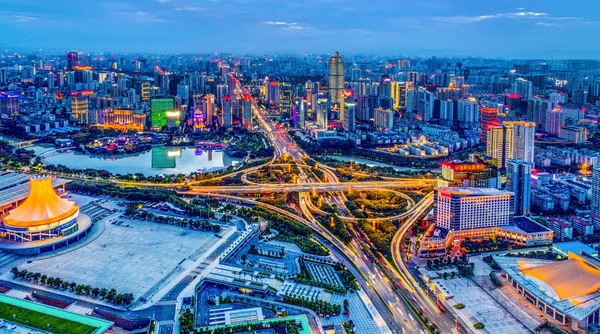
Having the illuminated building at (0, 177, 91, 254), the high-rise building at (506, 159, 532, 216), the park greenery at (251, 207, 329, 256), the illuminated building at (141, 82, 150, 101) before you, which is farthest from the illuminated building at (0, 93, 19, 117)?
the high-rise building at (506, 159, 532, 216)

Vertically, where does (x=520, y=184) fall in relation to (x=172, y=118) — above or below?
below

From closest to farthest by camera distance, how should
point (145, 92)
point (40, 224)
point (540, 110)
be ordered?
point (40, 224) → point (540, 110) → point (145, 92)

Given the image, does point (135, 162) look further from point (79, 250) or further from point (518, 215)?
point (518, 215)

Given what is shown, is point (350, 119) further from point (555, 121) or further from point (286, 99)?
point (555, 121)

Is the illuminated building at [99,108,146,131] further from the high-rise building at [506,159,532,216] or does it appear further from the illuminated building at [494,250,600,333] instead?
the illuminated building at [494,250,600,333]

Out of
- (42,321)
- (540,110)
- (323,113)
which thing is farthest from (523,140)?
(42,321)
